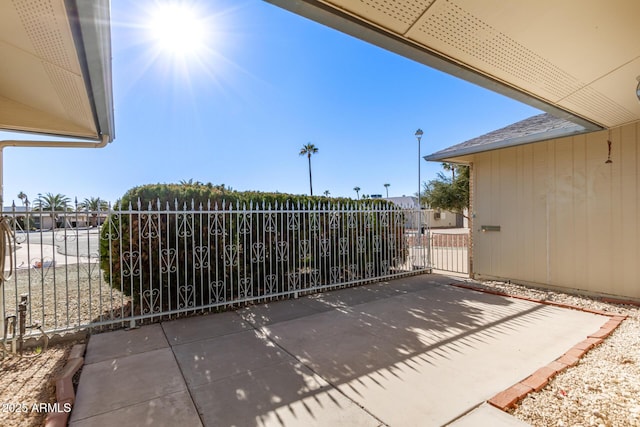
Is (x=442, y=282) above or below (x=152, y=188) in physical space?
below

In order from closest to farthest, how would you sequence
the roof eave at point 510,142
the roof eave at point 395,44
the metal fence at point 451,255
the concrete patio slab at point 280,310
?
the roof eave at point 395,44 < the concrete patio slab at point 280,310 < the roof eave at point 510,142 < the metal fence at point 451,255

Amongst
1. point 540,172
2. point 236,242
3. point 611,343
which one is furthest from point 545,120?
point 236,242

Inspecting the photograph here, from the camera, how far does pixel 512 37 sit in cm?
276

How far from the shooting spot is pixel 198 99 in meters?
8.02

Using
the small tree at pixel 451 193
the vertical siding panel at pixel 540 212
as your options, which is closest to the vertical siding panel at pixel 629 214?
the vertical siding panel at pixel 540 212

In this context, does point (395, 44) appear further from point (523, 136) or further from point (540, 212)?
point (540, 212)

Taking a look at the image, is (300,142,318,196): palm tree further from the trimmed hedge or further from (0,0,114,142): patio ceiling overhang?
(0,0,114,142): patio ceiling overhang

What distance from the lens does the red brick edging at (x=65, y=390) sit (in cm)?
222

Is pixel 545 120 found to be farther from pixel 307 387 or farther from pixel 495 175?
pixel 307 387

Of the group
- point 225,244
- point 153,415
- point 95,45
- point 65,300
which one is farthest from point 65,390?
Result: point 65,300

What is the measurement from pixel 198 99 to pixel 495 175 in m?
8.11

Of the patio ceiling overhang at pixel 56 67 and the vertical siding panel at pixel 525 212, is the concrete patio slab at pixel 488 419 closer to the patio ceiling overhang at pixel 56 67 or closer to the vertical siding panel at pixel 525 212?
the patio ceiling overhang at pixel 56 67

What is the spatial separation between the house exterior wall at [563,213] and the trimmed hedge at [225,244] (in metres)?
2.94

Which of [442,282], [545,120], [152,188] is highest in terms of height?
[545,120]
